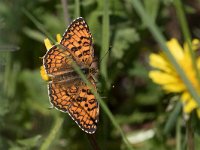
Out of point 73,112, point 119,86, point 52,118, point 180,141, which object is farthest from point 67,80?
point 119,86

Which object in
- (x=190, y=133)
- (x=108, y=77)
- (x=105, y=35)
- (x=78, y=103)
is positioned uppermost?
(x=105, y=35)

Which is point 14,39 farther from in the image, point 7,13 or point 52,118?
point 52,118

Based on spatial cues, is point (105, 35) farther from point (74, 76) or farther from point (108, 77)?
point (108, 77)

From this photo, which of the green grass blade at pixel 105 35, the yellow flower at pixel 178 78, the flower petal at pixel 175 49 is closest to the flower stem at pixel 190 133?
the yellow flower at pixel 178 78

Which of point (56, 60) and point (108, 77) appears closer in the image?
point (56, 60)

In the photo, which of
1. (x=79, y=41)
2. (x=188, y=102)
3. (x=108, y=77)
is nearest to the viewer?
(x=188, y=102)

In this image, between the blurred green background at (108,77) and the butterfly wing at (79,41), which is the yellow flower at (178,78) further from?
the blurred green background at (108,77)

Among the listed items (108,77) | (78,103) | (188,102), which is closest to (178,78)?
(188,102)
